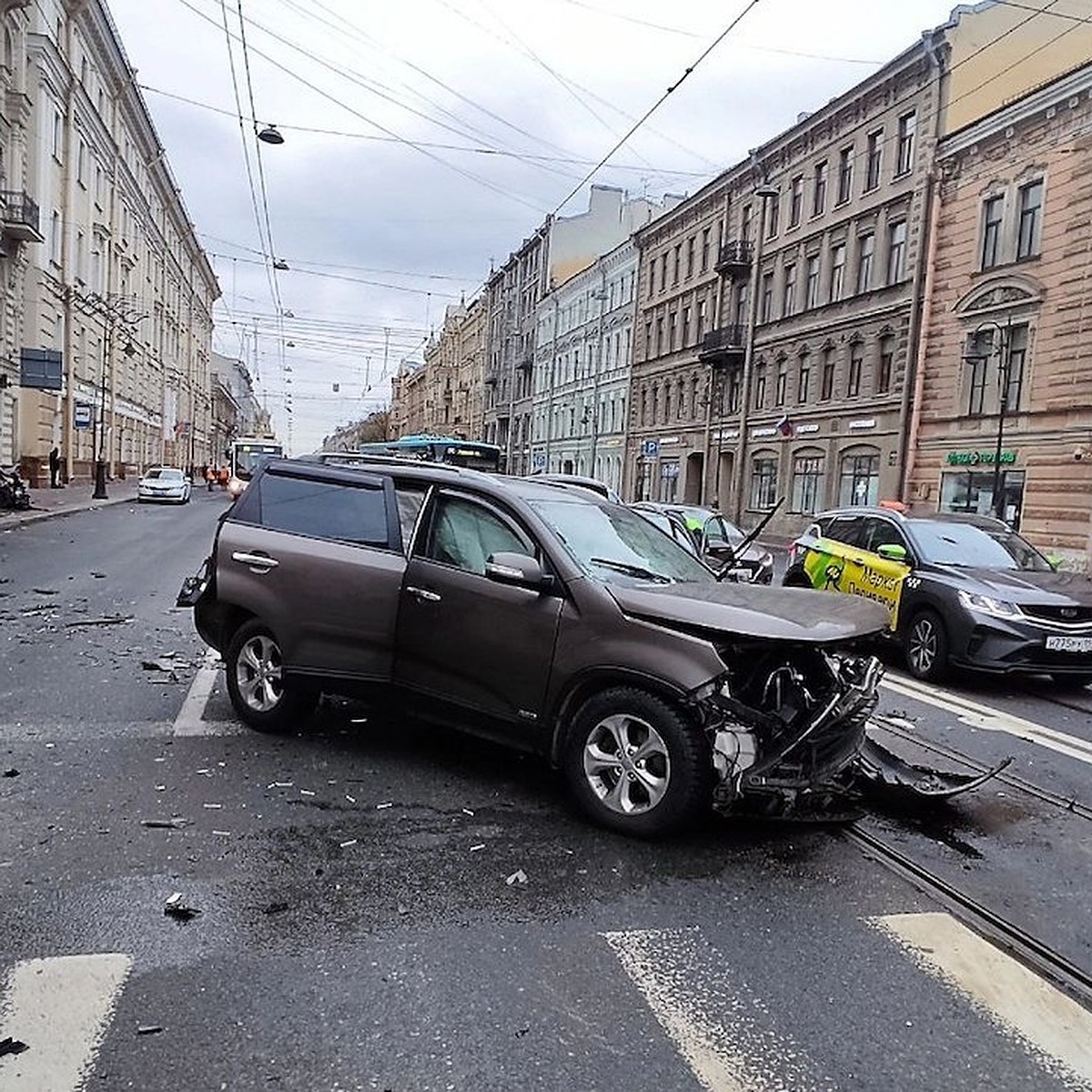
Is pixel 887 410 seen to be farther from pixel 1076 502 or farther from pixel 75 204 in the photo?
pixel 75 204

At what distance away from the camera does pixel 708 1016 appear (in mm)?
3184

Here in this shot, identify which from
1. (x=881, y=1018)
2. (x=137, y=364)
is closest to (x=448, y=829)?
(x=881, y=1018)

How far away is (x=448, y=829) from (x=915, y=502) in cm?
2853

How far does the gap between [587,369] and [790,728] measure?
58638 millimetres

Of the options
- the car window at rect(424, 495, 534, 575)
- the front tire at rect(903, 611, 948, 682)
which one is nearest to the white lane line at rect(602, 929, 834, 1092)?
the car window at rect(424, 495, 534, 575)

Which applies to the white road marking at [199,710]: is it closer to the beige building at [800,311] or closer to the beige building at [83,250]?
the beige building at [83,250]

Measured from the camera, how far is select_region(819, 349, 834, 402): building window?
1419 inches

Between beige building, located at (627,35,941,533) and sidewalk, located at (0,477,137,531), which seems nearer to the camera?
sidewalk, located at (0,477,137,531)

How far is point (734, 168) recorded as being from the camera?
42.8m

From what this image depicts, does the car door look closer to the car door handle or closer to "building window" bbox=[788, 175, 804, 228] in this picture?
the car door handle

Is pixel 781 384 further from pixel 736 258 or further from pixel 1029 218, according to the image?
pixel 1029 218

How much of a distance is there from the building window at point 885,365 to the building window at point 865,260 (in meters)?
2.34

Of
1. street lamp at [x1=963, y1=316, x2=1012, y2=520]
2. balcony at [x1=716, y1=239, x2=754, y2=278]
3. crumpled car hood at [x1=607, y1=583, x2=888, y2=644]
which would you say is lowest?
crumpled car hood at [x1=607, y1=583, x2=888, y2=644]

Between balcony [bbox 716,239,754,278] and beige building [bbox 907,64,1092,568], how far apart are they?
11.5m
